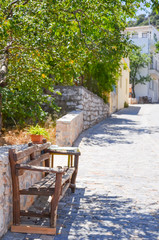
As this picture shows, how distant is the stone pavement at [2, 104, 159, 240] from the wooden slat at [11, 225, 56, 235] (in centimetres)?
8

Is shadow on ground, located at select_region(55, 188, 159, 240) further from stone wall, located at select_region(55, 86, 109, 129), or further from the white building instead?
the white building

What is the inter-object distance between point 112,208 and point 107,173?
2398 millimetres

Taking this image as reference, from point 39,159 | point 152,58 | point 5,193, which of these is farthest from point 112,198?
point 152,58

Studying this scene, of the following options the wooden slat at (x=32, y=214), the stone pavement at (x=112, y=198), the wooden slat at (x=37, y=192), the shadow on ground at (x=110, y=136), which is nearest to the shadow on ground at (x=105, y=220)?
the stone pavement at (x=112, y=198)

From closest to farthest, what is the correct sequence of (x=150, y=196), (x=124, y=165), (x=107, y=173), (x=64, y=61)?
(x=150, y=196) → (x=107, y=173) → (x=124, y=165) → (x=64, y=61)

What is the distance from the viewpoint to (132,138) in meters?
13.3

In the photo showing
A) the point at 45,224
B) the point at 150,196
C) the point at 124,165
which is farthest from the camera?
the point at 124,165

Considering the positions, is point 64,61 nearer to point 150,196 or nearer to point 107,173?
point 107,173

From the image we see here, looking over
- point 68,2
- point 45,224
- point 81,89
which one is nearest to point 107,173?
point 45,224

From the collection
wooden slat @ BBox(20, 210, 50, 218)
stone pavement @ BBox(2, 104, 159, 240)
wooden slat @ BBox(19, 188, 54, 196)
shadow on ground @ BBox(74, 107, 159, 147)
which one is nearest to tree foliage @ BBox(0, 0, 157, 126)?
shadow on ground @ BBox(74, 107, 159, 147)

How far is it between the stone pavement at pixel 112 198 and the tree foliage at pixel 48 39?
2.47 meters

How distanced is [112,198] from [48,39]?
16.2 ft

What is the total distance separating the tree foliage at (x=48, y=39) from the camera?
833 cm

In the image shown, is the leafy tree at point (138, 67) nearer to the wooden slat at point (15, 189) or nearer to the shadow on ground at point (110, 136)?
the shadow on ground at point (110, 136)
